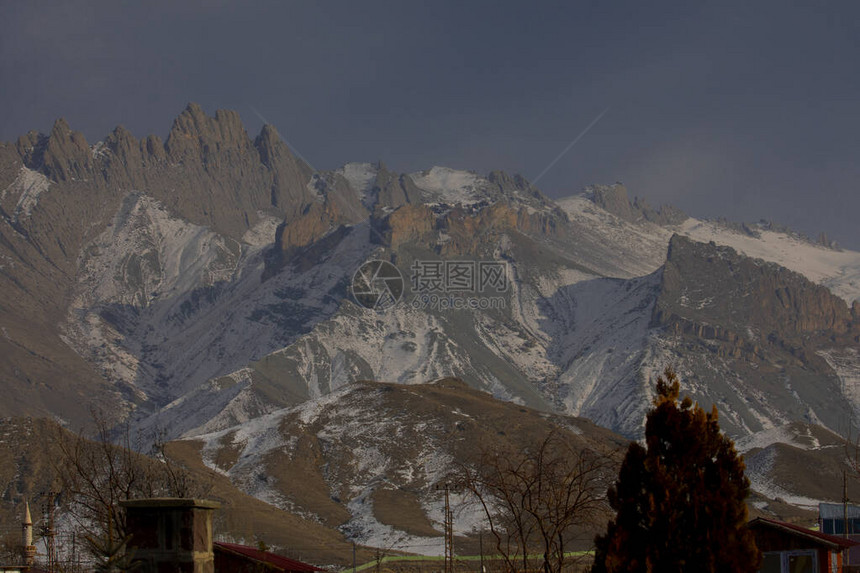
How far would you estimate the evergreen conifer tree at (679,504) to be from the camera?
30453 mm

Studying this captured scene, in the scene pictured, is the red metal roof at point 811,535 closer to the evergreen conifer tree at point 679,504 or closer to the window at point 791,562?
the window at point 791,562

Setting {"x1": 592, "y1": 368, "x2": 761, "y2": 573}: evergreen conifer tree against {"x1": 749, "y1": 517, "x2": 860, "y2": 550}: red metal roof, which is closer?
{"x1": 592, "y1": 368, "x2": 761, "y2": 573}: evergreen conifer tree

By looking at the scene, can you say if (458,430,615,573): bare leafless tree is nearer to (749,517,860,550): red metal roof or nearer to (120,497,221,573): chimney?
(749,517,860,550): red metal roof

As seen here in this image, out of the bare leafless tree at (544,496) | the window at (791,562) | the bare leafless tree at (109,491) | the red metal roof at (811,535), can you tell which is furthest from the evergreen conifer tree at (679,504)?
the window at (791,562)

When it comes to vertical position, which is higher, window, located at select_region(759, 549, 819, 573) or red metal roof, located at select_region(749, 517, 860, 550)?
red metal roof, located at select_region(749, 517, 860, 550)

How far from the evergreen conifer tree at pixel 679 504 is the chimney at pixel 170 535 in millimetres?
12992

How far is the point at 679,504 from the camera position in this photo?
3102 centimetres

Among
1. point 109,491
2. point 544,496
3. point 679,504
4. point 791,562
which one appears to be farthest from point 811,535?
point 109,491

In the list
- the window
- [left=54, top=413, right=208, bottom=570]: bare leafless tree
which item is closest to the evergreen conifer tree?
[left=54, top=413, right=208, bottom=570]: bare leafless tree

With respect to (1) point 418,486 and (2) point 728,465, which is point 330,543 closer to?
(1) point 418,486

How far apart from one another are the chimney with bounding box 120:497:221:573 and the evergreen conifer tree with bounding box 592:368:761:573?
12992 mm

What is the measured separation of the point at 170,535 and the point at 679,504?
48.8 feet

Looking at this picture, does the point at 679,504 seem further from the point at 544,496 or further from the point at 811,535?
the point at 544,496

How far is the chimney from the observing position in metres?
21.1
